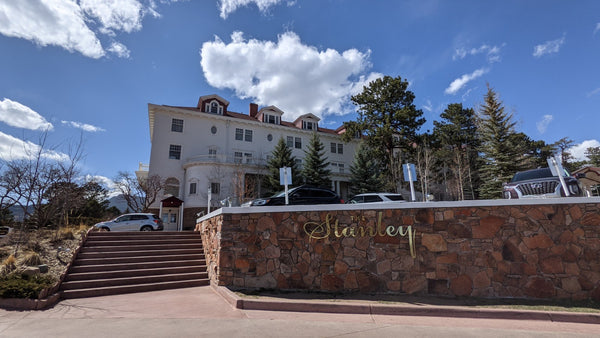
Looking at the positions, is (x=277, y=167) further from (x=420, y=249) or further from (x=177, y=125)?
(x=420, y=249)

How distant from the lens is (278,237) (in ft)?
26.1

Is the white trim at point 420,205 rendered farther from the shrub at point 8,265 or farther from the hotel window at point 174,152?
the hotel window at point 174,152

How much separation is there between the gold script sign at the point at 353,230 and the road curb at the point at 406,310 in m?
1.68

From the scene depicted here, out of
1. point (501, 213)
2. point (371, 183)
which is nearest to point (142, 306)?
point (501, 213)

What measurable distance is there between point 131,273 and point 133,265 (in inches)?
16.4

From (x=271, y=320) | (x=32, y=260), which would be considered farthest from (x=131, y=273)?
(x=271, y=320)

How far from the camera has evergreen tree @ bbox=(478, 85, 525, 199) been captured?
72.2ft

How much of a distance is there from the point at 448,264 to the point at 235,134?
80.9 feet

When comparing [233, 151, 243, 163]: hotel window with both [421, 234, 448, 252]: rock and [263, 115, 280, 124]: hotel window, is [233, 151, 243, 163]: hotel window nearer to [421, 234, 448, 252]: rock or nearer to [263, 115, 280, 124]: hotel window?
[263, 115, 280, 124]: hotel window

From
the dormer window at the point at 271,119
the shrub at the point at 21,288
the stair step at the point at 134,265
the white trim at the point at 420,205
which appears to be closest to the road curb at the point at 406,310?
the white trim at the point at 420,205

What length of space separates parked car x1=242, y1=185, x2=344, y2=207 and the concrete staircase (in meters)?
2.87

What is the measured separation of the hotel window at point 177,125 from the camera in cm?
2642

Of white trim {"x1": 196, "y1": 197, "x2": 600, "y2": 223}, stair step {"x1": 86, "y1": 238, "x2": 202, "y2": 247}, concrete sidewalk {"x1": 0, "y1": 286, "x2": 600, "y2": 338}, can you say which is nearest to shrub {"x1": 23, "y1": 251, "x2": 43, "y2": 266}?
stair step {"x1": 86, "y1": 238, "x2": 202, "y2": 247}

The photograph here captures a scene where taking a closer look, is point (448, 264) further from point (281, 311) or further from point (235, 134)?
point (235, 134)
